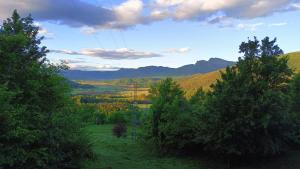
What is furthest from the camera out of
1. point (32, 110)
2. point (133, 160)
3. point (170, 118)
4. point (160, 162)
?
point (170, 118)

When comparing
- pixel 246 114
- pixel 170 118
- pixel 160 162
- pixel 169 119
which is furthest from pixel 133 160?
pixel 246 114

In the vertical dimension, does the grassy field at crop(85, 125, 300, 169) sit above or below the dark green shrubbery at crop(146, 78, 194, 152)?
below

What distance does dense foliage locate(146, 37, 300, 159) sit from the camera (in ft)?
162

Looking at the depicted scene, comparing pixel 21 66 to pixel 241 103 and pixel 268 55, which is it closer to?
pixel 241 103

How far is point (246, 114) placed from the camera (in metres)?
49.8

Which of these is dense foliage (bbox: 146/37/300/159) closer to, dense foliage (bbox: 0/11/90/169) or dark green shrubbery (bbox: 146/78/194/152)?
dark green shrubbery (bbox: 146/78/194/152)

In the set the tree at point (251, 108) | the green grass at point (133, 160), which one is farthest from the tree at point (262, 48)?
the green grass at point (133, 160)

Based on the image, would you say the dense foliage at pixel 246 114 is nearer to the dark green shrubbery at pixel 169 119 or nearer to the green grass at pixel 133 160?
the dark green shrubbery at pixel 169 119

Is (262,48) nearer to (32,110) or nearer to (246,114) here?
(246,114)

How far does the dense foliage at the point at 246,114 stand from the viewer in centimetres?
4934

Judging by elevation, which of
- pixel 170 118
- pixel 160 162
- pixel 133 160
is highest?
pixel 170 118

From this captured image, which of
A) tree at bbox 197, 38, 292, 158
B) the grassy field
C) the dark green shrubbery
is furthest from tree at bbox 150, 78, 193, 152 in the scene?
tree at bbox 197, 38, 292, 158

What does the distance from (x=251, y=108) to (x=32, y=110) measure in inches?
1038

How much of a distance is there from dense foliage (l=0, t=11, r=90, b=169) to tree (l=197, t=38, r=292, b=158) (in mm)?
19404
